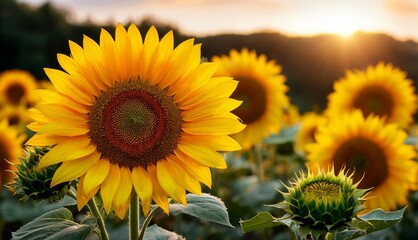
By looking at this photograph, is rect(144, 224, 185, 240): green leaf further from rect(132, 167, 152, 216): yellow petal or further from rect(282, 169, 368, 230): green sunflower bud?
rect(282, 169, 368, 230): green sunflower bud

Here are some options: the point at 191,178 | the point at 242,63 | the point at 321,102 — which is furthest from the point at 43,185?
the point at 321,102

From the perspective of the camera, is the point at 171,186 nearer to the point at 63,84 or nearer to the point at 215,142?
the point at 215,142

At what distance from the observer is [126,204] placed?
209 centimetres

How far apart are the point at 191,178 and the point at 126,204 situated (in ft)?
0.70

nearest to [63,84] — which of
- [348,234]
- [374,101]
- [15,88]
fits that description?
[348,234]

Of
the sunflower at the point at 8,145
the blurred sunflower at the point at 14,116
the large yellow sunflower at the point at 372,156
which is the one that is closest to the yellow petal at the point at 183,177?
the large yellow sunflower at the point at 372,156

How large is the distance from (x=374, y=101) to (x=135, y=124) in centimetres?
360

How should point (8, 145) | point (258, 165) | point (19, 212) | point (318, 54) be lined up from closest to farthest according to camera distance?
point (19, 212) < point (258, 165) < point (8, 145) < point (318, 54)

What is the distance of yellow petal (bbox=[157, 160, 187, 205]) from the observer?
2.05m

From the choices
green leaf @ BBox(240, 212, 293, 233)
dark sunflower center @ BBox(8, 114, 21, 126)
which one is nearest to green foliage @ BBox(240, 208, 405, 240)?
green leaf @ BBox(240, 212, 293, 233)

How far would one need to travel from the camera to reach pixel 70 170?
2055 millimetres

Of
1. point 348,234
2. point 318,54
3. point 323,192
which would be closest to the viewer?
point 323,192

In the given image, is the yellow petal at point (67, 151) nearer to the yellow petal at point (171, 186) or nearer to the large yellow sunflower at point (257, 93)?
the yellow petal at point (171, 186)

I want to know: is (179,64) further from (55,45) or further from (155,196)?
(55,45)
